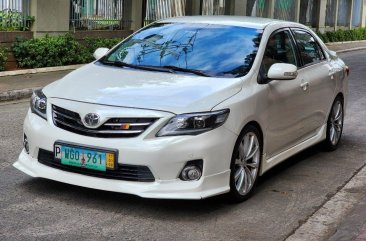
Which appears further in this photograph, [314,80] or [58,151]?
A: [314,80]

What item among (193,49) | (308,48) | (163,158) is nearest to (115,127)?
(163,158)

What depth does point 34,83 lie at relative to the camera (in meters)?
12.5

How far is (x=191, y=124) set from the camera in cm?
489

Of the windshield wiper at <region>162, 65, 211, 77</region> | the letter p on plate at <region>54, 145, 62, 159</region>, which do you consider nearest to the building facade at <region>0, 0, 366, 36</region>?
the windshield wiper at <region>162, 65, 211, 77</region>

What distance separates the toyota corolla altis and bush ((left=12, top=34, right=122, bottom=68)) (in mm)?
7749

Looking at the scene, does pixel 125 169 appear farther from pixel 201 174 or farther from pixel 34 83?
pixel 34 83

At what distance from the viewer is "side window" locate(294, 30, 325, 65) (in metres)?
6.96

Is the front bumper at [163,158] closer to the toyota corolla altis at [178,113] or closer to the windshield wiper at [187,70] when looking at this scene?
the toyota corolla altis at [178,113]

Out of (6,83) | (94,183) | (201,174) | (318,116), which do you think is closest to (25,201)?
(94,183)

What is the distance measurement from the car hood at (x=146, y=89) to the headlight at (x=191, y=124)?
0.05 m

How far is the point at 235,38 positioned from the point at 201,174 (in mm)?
1786

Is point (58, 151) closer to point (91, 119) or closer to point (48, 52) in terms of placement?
point (91, 119)

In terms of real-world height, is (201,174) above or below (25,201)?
above

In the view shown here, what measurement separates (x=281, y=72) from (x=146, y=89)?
1330 millimetres
